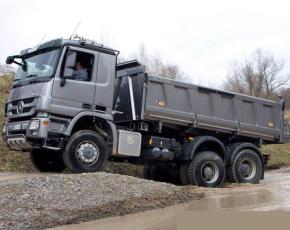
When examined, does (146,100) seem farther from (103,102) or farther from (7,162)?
(7,162)

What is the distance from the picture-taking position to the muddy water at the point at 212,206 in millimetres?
7391

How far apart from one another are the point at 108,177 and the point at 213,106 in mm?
4314

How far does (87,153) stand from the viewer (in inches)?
426

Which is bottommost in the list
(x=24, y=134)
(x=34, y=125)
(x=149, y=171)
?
(x=149, y=171)

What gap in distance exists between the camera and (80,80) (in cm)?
1094

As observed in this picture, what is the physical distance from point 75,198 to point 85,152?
2.55 meters

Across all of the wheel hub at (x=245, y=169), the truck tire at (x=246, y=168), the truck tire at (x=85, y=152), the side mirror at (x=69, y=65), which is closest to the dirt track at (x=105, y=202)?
the truck tire at (x=85, y=152)

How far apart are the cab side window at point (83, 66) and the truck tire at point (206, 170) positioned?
3.35 metres

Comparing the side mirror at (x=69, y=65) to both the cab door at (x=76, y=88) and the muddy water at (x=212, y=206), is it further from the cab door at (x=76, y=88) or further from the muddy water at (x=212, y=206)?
the muddy water at (x=212, y=206)

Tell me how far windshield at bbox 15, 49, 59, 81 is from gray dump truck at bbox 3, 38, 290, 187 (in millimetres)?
28

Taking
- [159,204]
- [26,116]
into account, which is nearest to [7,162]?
[26,116]

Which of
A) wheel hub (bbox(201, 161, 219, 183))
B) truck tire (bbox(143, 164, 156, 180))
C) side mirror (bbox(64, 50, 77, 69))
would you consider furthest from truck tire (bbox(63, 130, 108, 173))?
truck tire (bbox(143, 164, 156, 180))

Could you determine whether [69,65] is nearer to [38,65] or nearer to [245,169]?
[38,65]

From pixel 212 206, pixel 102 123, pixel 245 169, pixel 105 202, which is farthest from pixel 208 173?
pixel 105 202
